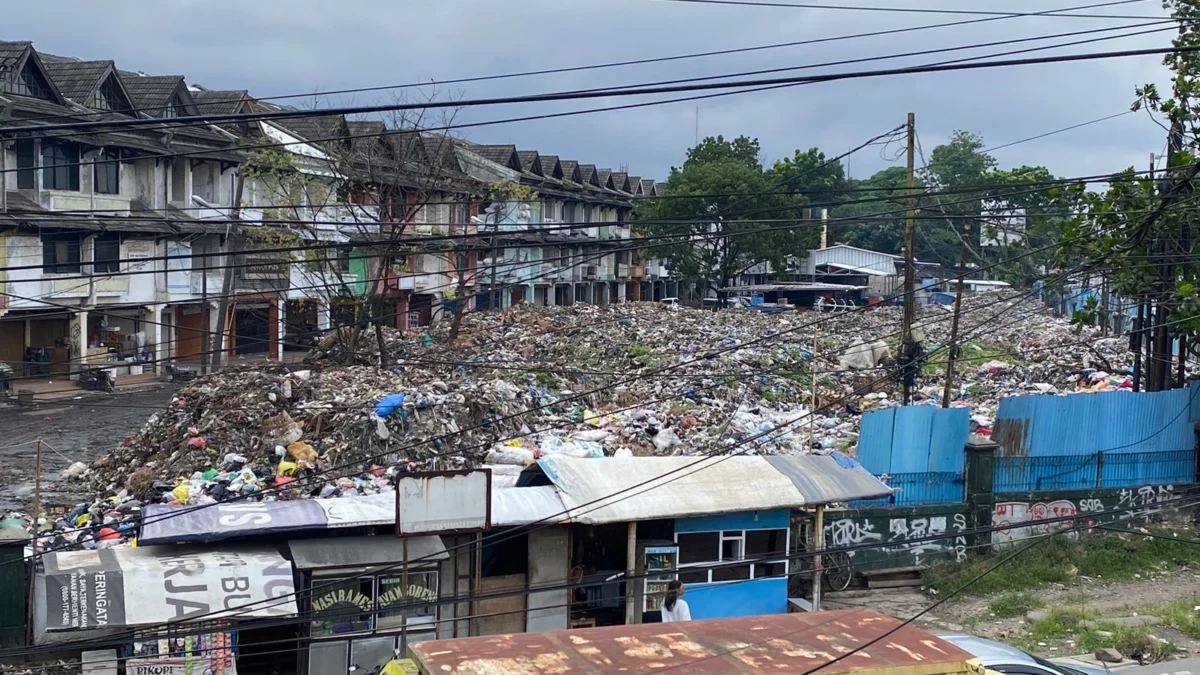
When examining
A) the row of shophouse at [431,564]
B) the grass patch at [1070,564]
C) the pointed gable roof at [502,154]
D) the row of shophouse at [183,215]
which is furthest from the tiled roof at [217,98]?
the grass patch at [1070,564]

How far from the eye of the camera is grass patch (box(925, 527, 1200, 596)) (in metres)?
13.9

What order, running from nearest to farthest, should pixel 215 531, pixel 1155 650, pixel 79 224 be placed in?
1. pixel 215 531
2. pixel 1155 650
3. pixel 79 224

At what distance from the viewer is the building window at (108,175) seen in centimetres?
2914

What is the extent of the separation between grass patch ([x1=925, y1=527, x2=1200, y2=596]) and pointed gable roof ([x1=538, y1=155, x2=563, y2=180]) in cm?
3766

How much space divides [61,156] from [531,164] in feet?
76.2

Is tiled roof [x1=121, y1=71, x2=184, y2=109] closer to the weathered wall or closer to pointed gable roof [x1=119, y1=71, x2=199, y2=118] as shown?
pointed gable roof [x1=119, y1=71, x2=199, y2=118]


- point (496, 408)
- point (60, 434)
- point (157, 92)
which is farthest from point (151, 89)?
point (496, 408)

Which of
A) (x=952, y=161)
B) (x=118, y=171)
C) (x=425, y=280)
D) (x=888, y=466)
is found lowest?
(x=888, y=466)

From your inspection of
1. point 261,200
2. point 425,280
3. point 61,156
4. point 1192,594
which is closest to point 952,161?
point 425,280

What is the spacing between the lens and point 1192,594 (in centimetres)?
1352

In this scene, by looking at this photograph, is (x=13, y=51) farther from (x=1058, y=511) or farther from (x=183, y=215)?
(x=1058, y=511)

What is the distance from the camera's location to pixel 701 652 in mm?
6586

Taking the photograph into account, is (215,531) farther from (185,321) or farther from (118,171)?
(185,321)

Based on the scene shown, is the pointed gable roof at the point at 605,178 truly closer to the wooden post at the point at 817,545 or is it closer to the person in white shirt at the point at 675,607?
the wooden post at the point at 817,545
